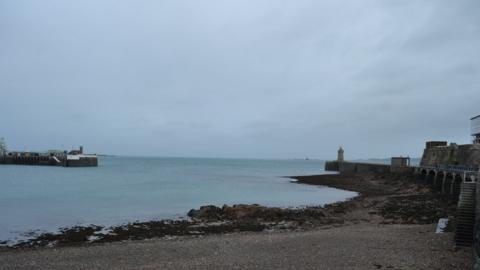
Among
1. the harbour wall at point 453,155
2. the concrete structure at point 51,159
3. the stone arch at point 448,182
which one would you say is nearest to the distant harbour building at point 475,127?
the harbour wall at point 453,155

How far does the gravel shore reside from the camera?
10.4 metres

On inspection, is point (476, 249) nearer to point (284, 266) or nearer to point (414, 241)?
point (414, 241)

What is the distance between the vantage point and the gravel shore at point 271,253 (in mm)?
10398

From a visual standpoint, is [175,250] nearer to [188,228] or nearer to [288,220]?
[188,228]

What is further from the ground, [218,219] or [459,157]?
[459,157]

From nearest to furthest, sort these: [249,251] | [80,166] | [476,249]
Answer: [476,249] → [249,251] → [80,166]

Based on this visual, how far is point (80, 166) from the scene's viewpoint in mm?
91000

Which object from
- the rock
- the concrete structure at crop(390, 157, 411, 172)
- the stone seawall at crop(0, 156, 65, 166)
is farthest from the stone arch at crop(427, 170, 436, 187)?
the stone seawall at crop(0, 156, 65, 166)

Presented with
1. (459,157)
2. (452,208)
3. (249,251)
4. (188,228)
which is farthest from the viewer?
(459,157)

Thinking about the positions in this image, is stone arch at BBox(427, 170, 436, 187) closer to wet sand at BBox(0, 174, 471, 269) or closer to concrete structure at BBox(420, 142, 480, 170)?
concrete structure at BBox(420, 142, 480, 170)

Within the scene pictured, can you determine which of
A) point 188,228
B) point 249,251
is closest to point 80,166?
point 188,228

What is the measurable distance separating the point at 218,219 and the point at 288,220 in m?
3.64

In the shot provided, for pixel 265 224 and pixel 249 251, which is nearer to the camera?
pixel 249 251

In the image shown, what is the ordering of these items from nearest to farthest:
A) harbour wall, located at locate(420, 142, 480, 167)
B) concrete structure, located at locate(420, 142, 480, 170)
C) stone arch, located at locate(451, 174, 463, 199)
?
stone arch, located at locate(451, 174, 463, 199), concrete structure, located at locate(420, 142, 480, 170), harbour wall, located at locate(420, 142, 480, 167)
